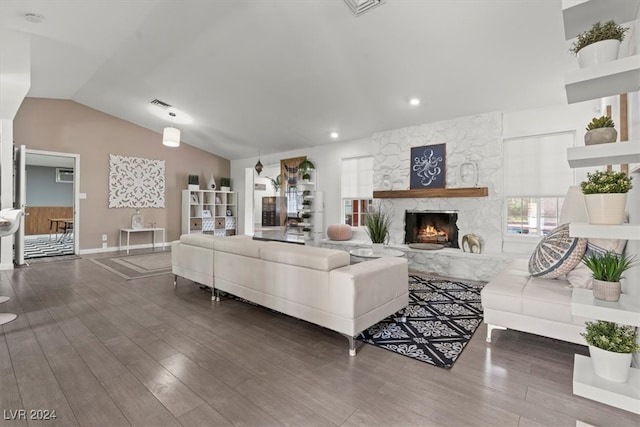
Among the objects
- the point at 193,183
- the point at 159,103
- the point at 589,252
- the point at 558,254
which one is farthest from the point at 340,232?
the point at 193,183

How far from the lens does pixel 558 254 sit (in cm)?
246

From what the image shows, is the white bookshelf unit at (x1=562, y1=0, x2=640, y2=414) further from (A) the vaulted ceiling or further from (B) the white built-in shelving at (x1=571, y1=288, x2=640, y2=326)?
(A) the vaulted ceiling

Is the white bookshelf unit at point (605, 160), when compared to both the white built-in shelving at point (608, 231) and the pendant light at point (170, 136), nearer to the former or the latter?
the white built-in shelving at point (608, 231)

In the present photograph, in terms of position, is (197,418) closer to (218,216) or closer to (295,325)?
(295,325)

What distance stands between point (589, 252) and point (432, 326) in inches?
53.6

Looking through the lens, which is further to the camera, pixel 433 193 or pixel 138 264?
pixel 138 264

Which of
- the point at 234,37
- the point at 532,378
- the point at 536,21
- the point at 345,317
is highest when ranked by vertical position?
the point at 234,37

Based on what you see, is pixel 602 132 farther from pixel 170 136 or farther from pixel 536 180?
pixel 170 136

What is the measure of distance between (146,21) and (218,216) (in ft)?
19.2

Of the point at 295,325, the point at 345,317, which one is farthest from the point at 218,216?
the point at 345,317

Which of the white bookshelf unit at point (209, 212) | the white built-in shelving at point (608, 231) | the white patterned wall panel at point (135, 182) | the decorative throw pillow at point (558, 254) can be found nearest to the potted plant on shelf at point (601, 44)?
the white built-in shelving at point (608, 231)

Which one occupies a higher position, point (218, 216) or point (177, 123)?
point (177, 123)

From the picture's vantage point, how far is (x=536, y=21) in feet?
9.65

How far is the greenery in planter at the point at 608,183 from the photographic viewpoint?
1.25m
